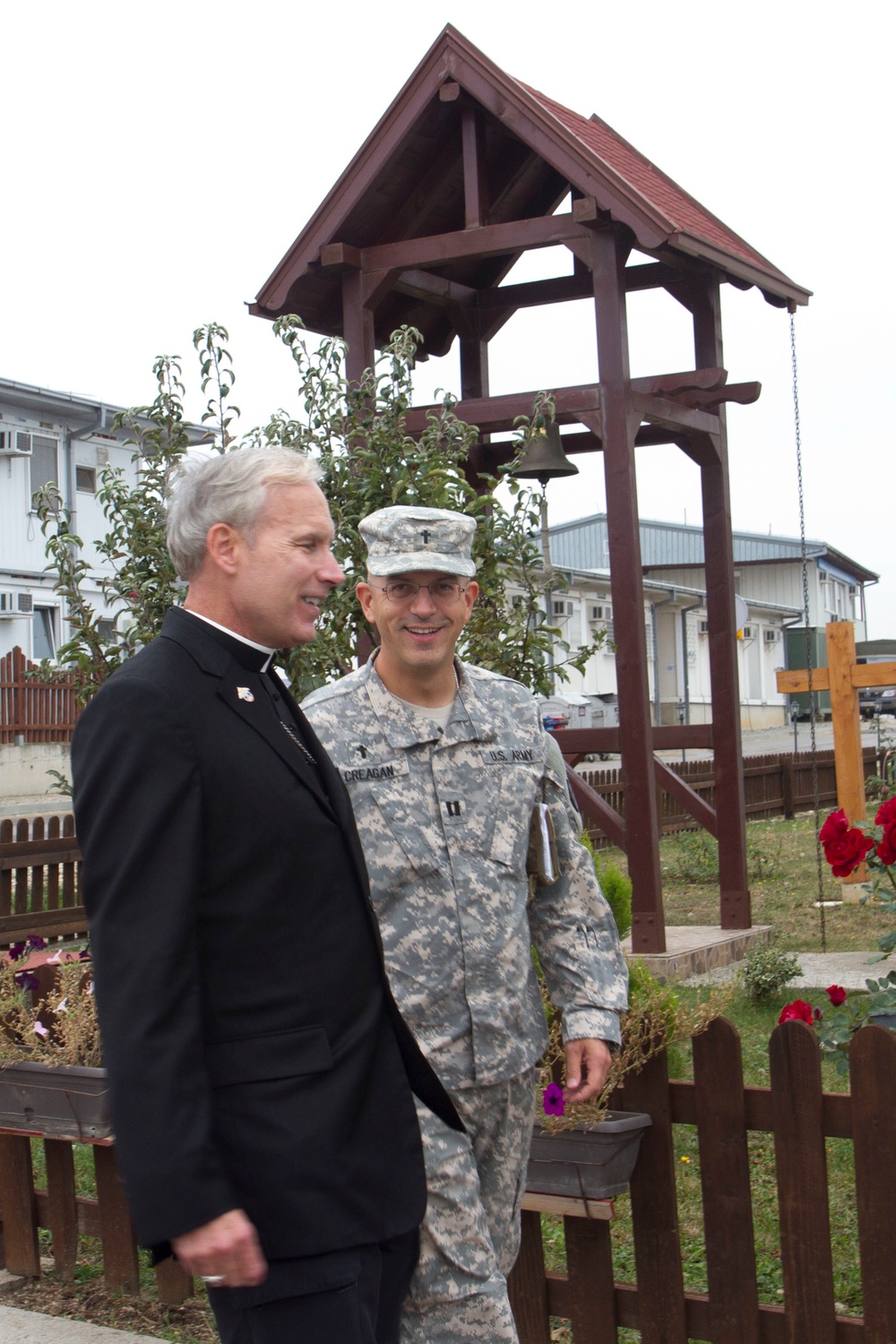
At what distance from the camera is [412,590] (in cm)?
298

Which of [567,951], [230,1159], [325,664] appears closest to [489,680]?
[567,951]

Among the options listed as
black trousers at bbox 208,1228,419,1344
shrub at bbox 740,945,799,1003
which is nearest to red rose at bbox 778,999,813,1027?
black trousers at bbox 208,1228,419,1344

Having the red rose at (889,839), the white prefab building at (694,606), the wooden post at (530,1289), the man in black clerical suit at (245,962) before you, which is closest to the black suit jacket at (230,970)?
the man in black clerical suit at (245,962)

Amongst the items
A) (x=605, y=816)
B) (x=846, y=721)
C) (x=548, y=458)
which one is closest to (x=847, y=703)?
(x=846, y=721)

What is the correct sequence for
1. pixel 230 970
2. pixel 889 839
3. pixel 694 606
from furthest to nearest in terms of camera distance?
pixel 694 606 < pixel 889 839 < pixel 230 970

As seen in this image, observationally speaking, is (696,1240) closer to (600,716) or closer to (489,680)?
(489,680)

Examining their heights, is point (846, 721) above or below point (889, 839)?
above

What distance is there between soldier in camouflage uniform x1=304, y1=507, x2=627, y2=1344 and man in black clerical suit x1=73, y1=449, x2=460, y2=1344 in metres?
0.33

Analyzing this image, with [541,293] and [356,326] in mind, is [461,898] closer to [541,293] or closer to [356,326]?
[356,326]

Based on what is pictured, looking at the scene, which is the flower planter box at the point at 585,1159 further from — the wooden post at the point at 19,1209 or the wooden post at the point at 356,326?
the wooden post at the point at 356,326

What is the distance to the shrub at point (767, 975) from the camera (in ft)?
23.2

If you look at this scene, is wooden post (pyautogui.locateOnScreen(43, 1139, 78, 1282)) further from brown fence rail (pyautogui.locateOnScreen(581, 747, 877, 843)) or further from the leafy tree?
brown fence rail (pyautogui.locateOnScreen(581, 747, 877, 843))

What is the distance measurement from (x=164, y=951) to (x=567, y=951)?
1226mm

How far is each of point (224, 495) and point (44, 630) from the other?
101 ft
